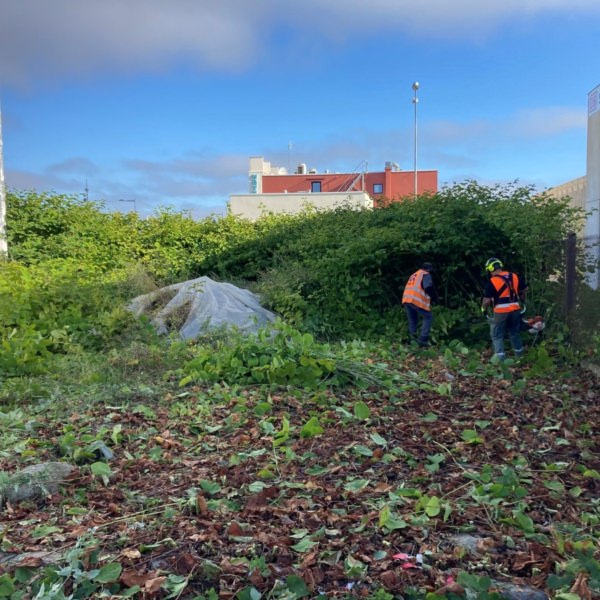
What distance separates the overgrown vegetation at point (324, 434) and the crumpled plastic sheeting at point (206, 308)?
429 millimetres

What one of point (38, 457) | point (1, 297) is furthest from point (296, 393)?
point (1, 297)

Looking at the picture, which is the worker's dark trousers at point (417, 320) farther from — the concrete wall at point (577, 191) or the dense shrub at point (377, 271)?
the concrete wall at point (577, 191)

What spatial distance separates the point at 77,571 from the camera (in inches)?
102

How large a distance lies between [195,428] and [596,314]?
528cm

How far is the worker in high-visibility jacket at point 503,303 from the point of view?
7770mm

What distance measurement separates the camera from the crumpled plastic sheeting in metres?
8.53

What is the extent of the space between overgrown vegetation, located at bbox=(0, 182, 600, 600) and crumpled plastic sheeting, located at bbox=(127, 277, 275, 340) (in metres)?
0.43

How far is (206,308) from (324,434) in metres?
4.87

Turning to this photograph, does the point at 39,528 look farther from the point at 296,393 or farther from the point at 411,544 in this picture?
the point at 296,393

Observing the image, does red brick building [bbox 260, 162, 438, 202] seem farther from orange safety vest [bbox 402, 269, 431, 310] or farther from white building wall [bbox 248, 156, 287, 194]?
orange safety vest [bbox 402, 269, 431, 310]


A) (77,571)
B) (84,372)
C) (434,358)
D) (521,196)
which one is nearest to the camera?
(77,571)

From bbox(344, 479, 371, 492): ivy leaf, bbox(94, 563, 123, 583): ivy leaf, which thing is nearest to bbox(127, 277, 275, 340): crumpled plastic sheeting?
bbox(344, 479, 371, 492): ivy leaf

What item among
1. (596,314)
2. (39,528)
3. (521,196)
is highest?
(521,196)

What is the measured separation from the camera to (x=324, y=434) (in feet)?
14.8
